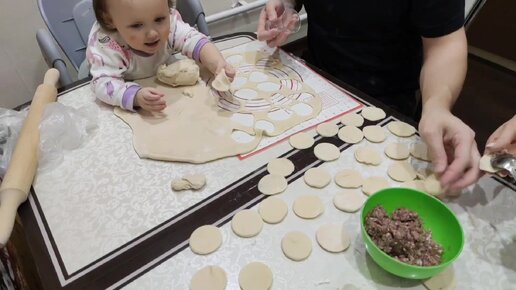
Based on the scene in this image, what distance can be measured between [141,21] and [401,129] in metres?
0.65

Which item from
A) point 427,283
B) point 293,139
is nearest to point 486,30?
point 293,139

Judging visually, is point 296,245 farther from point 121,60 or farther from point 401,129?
point 121,60

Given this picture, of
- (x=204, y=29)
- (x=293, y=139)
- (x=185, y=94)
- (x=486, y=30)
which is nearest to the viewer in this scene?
(x=293, y=139)

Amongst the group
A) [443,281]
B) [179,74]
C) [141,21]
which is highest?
[141,21]

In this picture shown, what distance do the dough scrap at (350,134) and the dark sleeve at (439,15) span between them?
0.31 m

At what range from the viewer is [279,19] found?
1.10 m

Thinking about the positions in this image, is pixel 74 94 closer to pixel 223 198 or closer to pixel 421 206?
pixel 223 198

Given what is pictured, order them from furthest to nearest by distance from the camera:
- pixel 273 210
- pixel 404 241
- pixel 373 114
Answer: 1. pixel 373 114
2. pixel 273 210
3. pixel 404 241

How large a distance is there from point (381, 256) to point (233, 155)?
1.18ft

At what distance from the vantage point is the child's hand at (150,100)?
0.87 metres

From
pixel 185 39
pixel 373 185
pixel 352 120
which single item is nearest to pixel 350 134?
pixel 352 120

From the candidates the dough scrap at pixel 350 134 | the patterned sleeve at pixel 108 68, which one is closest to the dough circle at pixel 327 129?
the dough scrap at pixel 350 134

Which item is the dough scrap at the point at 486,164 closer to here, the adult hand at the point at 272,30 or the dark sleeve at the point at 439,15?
the dark sleeve at the point at 439,15

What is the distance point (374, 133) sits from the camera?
2.73ft
